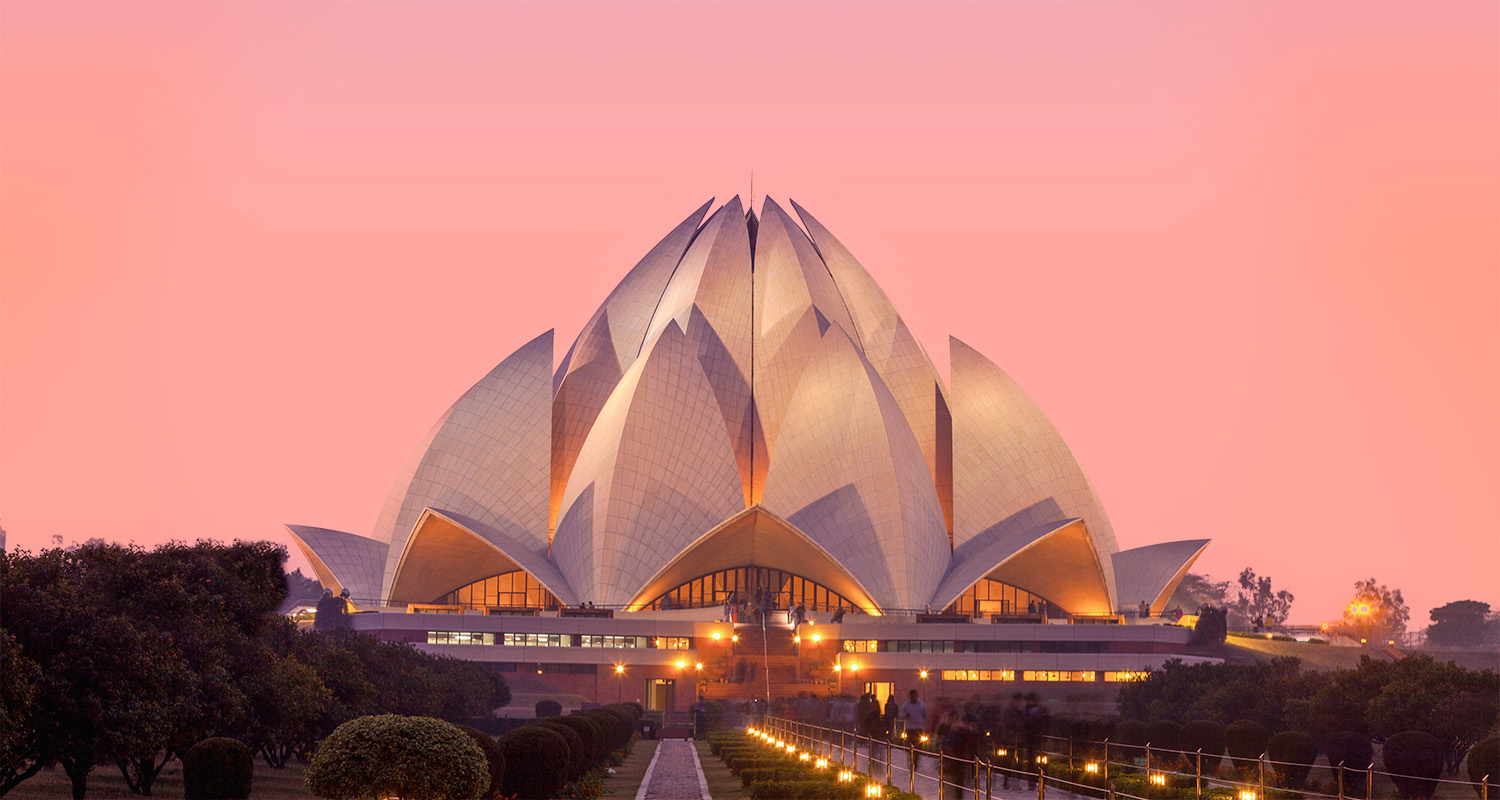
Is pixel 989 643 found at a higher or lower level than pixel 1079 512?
lower

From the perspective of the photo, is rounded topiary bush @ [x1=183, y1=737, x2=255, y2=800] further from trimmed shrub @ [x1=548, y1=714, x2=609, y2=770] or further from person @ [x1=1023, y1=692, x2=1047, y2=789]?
person @ [x1=1023, y1=692, x2=1047, y2=789]

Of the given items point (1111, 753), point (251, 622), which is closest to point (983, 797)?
point (1111, 753)

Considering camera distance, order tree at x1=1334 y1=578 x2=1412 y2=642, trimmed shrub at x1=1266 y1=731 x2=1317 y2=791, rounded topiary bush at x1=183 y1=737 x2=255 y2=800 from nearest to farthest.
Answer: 1. rounded topiary bush at x1=183 y1=737 x2=255 y2=800
2. trimmed shrub at x1=1266 y1=731 x2=1317 y2=791
3. tree at x1=1334 y1=578 x2=1412 y2=642

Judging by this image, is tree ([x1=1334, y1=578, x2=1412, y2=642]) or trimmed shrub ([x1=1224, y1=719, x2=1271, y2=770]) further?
tree ([x1=1334, y1=578, x2=1412, y2=642])

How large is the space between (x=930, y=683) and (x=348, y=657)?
33.7 meters

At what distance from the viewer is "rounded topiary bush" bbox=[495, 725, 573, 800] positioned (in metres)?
21.3

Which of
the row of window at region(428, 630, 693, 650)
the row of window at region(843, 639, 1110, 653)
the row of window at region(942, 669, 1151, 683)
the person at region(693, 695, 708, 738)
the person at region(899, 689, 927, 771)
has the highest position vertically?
the row of window at region(428, 630, 693, 650)

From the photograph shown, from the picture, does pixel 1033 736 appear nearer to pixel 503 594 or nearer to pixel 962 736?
pixel 962 736

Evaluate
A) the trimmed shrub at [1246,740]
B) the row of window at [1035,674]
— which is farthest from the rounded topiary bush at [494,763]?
the row of window at [1035,674]

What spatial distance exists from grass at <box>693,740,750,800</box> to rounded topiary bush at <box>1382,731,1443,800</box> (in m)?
12.1

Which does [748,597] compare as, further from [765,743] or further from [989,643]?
[765,743]

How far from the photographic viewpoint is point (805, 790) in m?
22.3

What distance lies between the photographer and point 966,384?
70312mm

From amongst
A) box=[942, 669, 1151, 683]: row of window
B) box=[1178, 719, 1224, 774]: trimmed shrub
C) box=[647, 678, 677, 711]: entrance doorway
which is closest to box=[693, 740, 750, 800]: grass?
box=[1178, 719, 1224, 774]: trimmed shrub
